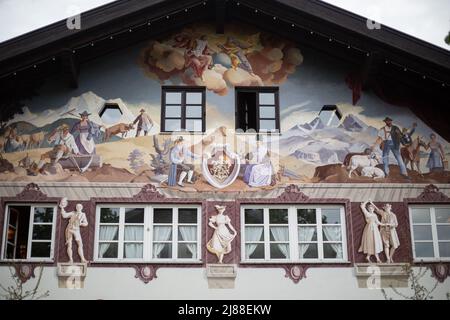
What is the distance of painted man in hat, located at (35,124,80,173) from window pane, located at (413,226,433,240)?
6940mm

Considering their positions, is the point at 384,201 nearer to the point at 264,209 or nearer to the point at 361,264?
the point at 361,264

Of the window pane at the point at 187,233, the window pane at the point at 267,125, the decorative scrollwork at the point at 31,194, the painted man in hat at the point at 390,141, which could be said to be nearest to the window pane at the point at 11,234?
the decorative scrollwork at the point at 31,194

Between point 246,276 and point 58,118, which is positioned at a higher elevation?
point 58,118

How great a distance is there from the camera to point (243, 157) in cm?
1608

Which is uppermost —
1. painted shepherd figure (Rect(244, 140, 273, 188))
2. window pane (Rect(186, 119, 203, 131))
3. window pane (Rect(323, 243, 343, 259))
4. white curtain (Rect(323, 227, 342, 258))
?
window pane (Rect(186, 119, 203, 131))

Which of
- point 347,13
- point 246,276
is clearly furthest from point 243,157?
point 347,13

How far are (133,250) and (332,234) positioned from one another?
12.8 feet

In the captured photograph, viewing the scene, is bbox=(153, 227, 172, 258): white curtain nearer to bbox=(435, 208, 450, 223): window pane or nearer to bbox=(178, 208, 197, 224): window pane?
bbox=(178, 208, 197, 224): window pane

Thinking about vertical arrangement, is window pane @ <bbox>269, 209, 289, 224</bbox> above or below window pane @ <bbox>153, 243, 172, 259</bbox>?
above

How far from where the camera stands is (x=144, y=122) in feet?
53.7

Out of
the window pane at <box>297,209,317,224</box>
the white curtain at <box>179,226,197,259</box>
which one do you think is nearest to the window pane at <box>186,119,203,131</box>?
the white curtain at <box>179,226,197,259</box>

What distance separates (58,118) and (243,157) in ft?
12.8

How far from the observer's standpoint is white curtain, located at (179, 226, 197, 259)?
15.4 m

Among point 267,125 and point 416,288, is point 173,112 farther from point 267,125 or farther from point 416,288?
point 416,288
